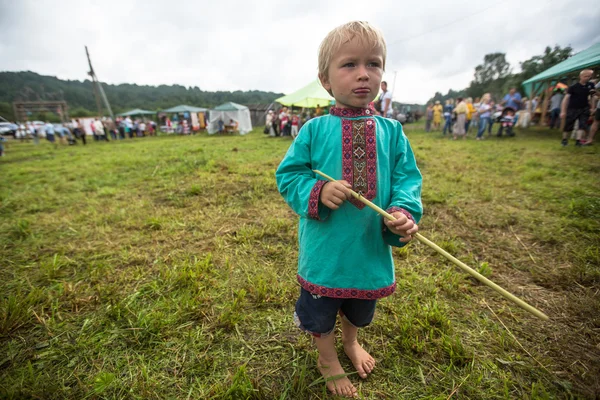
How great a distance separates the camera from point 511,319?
5.65 feet

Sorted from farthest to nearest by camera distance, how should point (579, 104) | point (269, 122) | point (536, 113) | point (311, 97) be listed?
point (269, 122), point (536, 113), point (311, 97), point (579, 104)

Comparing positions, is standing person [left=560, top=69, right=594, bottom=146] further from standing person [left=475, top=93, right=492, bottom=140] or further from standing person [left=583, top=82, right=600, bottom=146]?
standing person [left=475, top=93, right=492, bottom=140]

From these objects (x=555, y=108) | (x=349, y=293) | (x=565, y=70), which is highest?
(x=565, y=70)

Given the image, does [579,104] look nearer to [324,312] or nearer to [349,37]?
[349,37]

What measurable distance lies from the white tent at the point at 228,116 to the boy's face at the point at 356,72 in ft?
62.6

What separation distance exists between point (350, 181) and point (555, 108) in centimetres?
1407

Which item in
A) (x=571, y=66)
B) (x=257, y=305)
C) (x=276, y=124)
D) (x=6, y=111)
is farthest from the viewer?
(x=6, y=111)

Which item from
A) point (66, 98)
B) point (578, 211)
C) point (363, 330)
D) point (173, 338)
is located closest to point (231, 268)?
point (173, 338)

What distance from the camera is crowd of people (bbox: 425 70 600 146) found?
6375mm

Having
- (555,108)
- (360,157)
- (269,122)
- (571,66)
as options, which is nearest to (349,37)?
(360,157)

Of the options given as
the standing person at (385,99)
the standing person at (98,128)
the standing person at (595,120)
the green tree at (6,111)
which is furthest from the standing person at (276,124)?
the green tree at (6,111)

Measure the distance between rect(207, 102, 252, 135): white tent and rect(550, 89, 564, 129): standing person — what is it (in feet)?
55.0

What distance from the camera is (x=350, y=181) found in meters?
1.17

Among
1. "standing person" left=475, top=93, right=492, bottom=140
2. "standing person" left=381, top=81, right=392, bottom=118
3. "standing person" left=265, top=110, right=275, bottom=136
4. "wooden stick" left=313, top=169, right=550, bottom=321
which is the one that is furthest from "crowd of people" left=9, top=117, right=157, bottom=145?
"standing person" left=475, top=93, right=492, bottom=140
